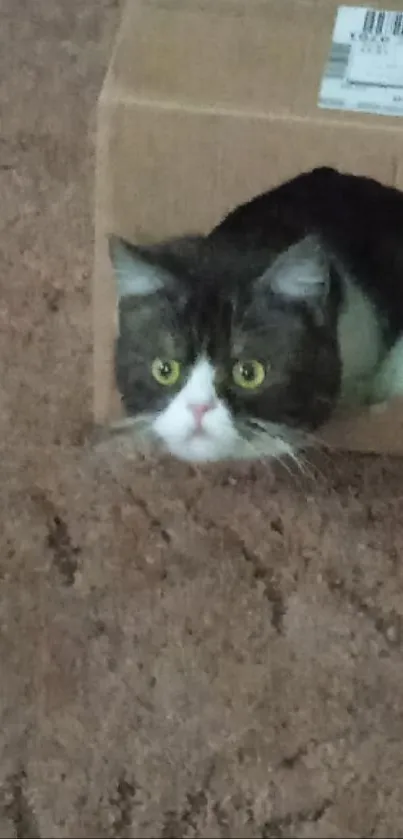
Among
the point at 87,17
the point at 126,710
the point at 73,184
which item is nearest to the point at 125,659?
the point at 126,710

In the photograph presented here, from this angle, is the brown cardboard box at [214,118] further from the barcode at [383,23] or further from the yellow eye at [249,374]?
the yellow eye at [249,374]

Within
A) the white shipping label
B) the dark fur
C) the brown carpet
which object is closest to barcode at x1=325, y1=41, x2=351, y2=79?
the white shipping label

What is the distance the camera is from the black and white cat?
34.4 inches

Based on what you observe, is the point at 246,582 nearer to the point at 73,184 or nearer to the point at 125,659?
the point at 125,659

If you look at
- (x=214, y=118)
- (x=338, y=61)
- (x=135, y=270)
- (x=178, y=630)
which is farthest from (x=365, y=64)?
(x=178, y=630)

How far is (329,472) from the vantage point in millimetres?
1066

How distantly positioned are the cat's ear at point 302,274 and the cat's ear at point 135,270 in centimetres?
8

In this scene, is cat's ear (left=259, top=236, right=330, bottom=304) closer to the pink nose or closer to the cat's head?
the cat's head

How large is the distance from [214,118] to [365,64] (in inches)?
5.5

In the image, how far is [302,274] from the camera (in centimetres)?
87

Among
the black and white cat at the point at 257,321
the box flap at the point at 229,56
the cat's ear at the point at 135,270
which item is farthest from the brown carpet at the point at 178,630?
the box flap at the point at 229,56

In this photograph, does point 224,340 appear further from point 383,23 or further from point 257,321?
point 383,23

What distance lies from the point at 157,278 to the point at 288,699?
0.36 meters

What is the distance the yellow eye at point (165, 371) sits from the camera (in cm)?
89
